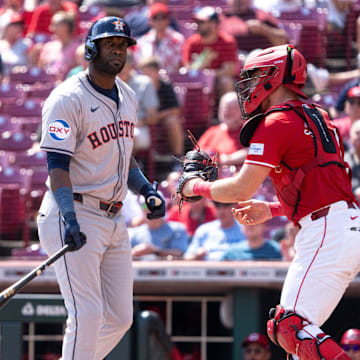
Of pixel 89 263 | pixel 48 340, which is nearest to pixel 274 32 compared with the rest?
pixel 48 340

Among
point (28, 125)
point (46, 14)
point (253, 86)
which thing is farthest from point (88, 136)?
point (46, 14)

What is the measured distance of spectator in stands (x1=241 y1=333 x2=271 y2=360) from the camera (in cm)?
612

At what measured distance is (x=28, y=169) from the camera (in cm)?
802

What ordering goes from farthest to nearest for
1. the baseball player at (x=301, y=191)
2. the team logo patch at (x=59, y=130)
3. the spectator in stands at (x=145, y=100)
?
the spectator in stands at (x=145, y=100)
the team logo patch at (x=59, y=130)
the baseball player at (x=301, y=191)

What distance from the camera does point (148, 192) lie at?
439 cm

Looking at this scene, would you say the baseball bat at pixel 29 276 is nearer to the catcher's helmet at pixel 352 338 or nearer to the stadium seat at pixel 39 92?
the catcher's helmet at pixel 352 338

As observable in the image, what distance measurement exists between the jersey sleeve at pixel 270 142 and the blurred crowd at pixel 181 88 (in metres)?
2.84

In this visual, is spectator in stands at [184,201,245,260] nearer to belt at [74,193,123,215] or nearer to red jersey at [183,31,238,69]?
belt at [74,193,123,215]

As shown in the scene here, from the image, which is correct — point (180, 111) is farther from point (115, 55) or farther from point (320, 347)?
point (320, 347)

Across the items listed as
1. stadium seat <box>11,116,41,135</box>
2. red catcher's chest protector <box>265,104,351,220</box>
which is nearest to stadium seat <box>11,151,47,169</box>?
stadium seat <box>11,116,41,135</box>

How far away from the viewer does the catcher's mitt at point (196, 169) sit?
3.94 m

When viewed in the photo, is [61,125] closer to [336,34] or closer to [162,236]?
[162,236]

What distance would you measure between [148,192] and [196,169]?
48 centimetres

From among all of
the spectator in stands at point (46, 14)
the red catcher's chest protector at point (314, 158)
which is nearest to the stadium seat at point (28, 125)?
the spectator in stands at point (46, 14)
